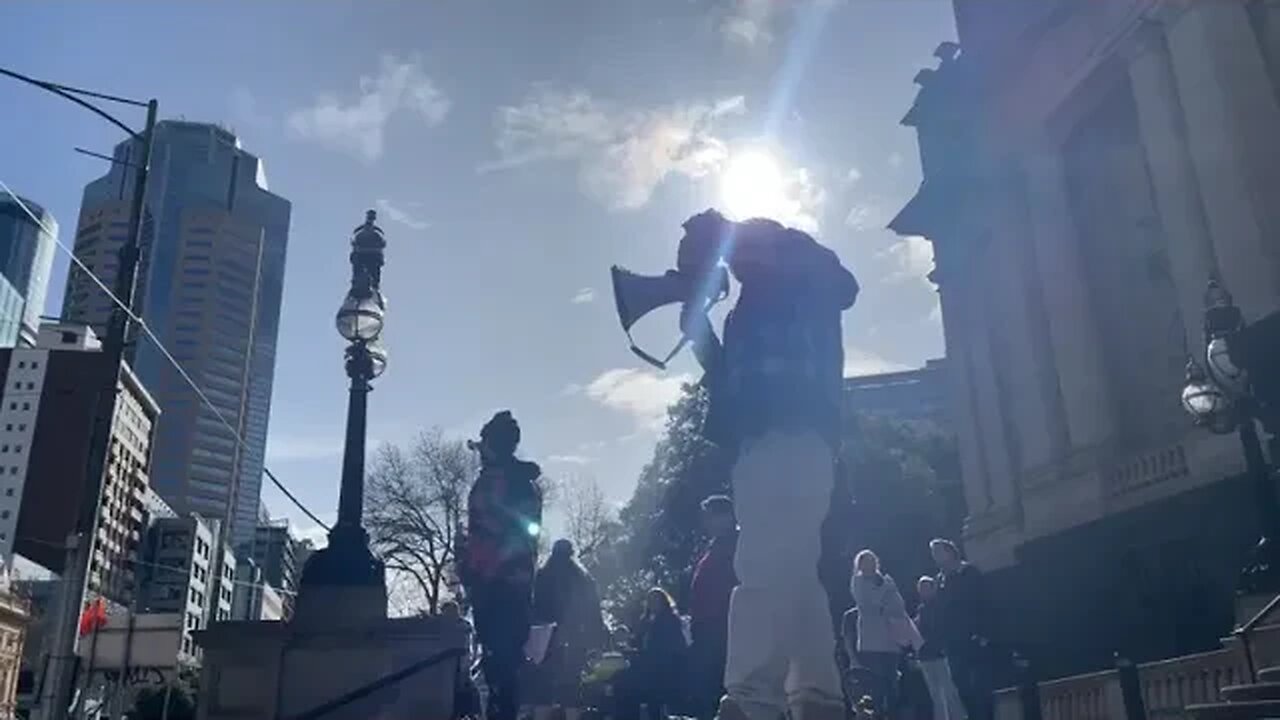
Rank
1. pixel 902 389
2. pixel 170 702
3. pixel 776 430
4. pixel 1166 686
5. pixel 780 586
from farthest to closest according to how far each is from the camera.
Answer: pixel 902 389 < pixel 170 702 < pixel 1166 686 < pixel 776 430 < pixel 780 586

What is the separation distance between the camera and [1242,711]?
6188mm

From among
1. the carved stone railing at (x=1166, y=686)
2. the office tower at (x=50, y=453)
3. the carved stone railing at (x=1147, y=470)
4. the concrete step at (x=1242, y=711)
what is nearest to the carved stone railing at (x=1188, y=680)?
the carved stone railing at (x=1166, y=686)

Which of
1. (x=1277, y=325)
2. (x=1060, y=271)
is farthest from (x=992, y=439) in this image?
(x=1277, y=325)

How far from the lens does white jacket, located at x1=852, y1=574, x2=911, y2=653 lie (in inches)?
366

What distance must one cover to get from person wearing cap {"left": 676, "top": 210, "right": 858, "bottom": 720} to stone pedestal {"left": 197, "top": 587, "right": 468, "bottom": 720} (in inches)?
179

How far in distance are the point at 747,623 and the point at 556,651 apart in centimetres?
840

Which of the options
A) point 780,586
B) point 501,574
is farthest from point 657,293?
point 501,574

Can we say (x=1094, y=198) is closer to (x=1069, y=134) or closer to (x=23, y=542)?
(x=1069, y=134)

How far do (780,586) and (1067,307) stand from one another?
21277 millimetres

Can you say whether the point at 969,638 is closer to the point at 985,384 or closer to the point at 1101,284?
the point at 1101,284

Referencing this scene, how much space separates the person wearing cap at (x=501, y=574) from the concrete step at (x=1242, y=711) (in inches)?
177

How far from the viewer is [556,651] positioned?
467 inches

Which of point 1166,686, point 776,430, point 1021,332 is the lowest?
point 1166,686

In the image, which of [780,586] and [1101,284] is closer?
[780,586]
